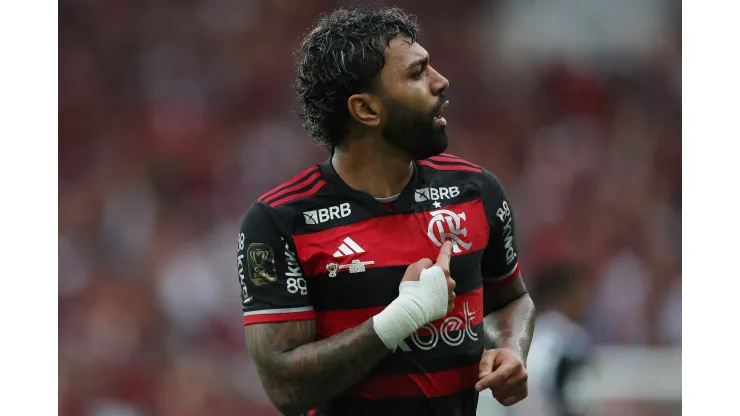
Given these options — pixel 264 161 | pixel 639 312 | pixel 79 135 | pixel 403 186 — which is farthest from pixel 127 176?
pixel 403 186

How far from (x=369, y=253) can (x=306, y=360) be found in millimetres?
397

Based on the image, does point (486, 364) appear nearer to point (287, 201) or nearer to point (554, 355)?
point (287, 201)

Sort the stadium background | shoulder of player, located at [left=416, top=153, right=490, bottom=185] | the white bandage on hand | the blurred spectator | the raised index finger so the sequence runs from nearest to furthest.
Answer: the white bandage on hand, the raised index finger, shoulder of player, located at [left=416, top=153, right=490, bottom=185], the blurred spectator, the stadium background

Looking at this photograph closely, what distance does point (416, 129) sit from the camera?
2.91 metres

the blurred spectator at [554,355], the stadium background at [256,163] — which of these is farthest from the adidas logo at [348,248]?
the stadium background at [256,163]

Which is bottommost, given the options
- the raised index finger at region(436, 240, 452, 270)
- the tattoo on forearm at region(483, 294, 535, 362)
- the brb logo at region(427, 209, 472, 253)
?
the tattoo on forearm at region(483, 294, 535, 362)

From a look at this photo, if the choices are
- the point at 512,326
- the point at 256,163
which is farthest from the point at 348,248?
the point at 256,163

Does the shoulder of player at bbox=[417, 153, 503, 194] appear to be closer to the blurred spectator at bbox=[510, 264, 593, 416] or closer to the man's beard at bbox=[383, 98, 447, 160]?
the man's beard at bbox=[383, 98, 447, 160]

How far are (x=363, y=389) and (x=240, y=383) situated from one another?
14.8 feet

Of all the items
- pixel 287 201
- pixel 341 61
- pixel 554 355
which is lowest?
pixel 554 355

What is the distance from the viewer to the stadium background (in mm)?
7352

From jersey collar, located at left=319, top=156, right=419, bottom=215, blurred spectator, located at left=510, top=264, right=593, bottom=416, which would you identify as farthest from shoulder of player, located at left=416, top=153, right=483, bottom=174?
blurred spectator, located at left=510, top=264, right=593, bottom=416

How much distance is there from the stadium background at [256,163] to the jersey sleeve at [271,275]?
445 cm

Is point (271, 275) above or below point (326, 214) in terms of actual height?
below
